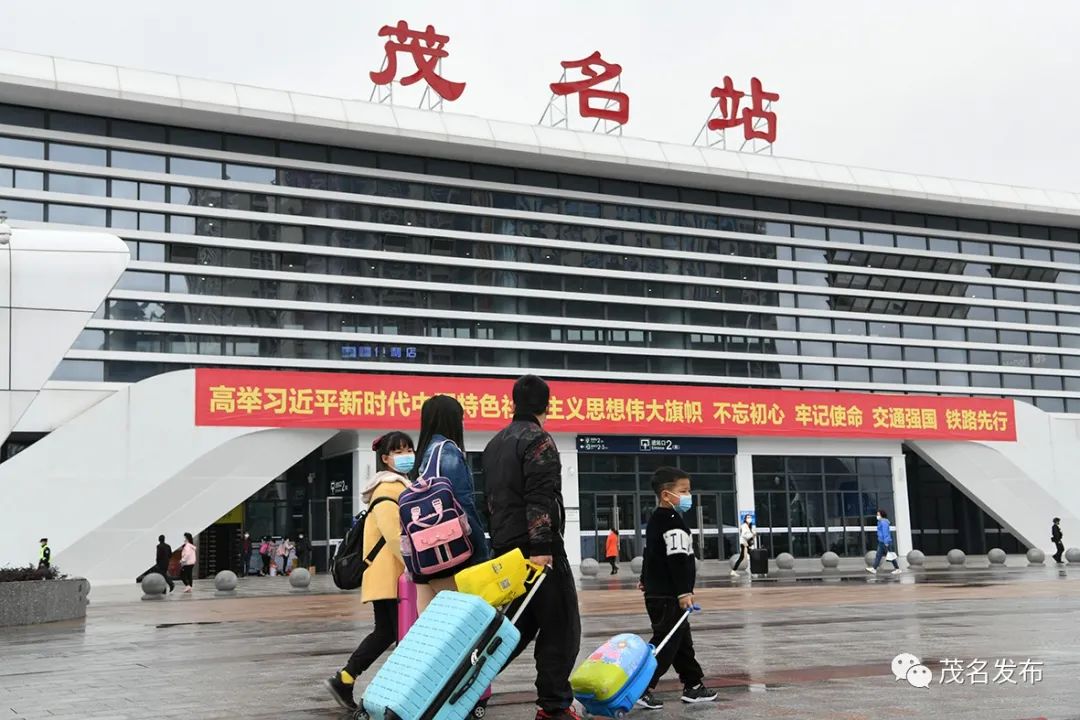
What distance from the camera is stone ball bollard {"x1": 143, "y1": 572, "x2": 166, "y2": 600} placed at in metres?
24.4

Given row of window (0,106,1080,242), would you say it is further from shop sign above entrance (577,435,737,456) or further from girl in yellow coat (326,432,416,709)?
girl in yellow coat (326,432,416,709)

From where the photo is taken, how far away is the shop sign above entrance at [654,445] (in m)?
37.5

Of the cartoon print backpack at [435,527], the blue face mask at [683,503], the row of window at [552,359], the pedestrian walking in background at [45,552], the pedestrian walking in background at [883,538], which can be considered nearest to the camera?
the cartoon print backpack at [435,527]

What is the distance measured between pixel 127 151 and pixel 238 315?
21.6 feet

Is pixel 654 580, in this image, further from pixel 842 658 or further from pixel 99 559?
pixel 99 559

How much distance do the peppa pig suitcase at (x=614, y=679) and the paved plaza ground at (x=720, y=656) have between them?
0.27 metres

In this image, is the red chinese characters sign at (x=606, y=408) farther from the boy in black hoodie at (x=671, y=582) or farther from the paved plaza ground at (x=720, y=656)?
the boy in black hoodie at (x=671, y=582)

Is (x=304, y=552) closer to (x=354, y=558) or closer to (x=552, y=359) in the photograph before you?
(x=552, y=359)

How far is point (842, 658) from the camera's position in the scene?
30.3 feet

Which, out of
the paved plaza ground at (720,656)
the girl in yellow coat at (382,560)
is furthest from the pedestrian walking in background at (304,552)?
the girl in yellow coat at (382,560)

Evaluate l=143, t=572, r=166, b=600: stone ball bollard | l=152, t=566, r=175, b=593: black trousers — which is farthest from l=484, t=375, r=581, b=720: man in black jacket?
l=152, t=566, r=175, b=593: black trousers

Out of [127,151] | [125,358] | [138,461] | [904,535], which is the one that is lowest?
[904,535]

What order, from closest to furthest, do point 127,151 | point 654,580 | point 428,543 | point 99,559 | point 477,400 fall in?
1. point 428,543
2. point 654,580
3. point 99,559
4. point 477,400
5. point 127,151

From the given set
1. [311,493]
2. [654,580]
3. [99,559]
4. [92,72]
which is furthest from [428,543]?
[92,72]
